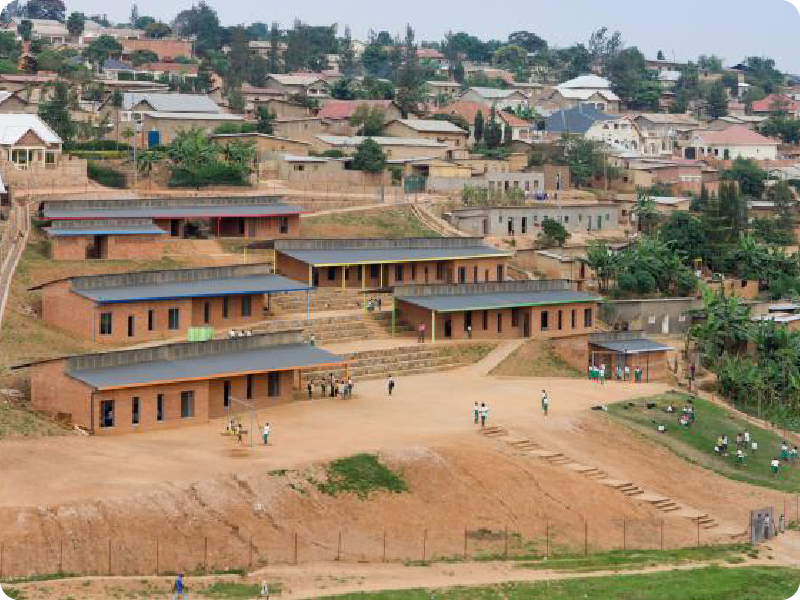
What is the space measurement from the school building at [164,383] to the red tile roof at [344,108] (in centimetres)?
6038

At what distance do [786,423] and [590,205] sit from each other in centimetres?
3371

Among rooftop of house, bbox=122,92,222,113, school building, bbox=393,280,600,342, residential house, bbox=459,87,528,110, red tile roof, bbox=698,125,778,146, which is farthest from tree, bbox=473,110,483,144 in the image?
school building, bbox=393,280,600,342

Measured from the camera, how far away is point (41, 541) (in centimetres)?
3888

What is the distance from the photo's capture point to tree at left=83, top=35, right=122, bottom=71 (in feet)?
484

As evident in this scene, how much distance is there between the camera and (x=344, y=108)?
118 metres

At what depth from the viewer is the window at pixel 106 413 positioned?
5025cm

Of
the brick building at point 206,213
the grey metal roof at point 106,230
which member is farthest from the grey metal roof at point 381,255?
the brick building at point 206,213

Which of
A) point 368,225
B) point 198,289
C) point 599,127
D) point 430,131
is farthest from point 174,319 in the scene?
point 599,127

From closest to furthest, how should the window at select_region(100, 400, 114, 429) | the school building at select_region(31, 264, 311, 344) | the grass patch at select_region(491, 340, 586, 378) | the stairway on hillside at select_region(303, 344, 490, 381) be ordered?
the window at select_region(100, 400, 114, 429) < the school building at select_region(31, 264, 311, 344) < the stairway on hillside at select_region(303, 344, 490, 381) < the grass patch at select_region(491, 340, 586, 378)

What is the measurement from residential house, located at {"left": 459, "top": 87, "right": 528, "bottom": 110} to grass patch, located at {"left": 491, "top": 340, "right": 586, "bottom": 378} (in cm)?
8045

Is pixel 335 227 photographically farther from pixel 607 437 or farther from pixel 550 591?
pixel 550 591

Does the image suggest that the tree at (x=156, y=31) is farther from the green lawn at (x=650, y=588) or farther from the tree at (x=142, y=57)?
the green lawn at (x=650, y=588)

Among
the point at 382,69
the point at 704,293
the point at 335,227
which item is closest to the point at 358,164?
the point at 335,227

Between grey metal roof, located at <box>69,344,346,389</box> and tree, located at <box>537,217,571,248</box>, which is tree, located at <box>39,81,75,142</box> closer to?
tree, located at <box>537,217,571,248</box>
